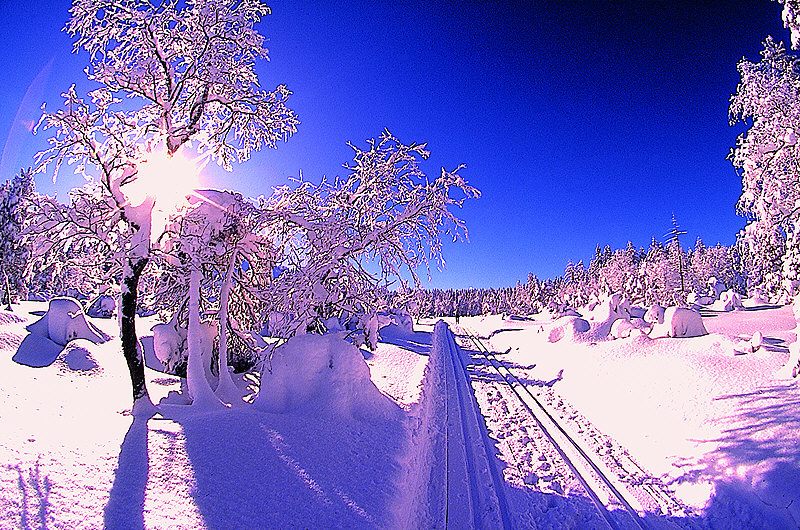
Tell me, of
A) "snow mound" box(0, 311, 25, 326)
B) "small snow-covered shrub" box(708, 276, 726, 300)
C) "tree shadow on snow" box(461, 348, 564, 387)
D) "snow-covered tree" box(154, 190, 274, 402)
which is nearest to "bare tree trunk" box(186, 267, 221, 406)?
"snow-covered tree" box(154, 190, 274, 402)

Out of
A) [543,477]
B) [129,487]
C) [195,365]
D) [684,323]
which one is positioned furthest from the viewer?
[684,323]

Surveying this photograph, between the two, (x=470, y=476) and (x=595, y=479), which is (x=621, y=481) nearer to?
(x=595, y=479)

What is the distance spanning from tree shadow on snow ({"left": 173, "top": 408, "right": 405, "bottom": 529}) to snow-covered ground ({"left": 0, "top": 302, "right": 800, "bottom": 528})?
3 cm

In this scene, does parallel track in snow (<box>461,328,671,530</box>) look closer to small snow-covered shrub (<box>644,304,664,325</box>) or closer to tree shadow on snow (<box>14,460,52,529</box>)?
tree shadow on snow (<box>14,460,52,529</box>)

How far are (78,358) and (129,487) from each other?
11728 millimetres

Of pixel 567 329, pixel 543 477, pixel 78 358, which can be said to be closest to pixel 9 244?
pixel 78 358

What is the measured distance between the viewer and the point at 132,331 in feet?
31.1

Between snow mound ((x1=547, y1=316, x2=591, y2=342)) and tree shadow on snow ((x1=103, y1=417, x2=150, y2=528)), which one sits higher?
snow mound ((x1=547, y1=316, x2=591, y2=342))

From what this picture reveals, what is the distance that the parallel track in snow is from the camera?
5723mm

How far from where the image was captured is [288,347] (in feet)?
32.1

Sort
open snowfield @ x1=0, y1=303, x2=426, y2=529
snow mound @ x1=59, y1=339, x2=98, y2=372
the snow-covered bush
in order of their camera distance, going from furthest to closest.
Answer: the snow-covered bush < snow mound @ x1=59, y1=339, x2=98, y2=372 < open snowfield @ x1=0, y1=303, x2=426, y2=529

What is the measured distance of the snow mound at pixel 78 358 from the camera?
12555mm

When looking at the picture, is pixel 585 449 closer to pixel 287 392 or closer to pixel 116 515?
pixel 287 392

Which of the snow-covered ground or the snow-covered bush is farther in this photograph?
the snow-covered bush
